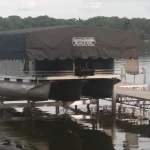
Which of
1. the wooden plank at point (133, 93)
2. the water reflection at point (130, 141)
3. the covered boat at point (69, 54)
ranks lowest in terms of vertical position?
the water reflection at point (130, 141)

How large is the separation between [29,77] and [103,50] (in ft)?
9.93

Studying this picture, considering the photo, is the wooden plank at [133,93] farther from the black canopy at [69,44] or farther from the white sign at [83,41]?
the white sign at [83,41]

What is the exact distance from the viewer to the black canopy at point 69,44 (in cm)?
1795

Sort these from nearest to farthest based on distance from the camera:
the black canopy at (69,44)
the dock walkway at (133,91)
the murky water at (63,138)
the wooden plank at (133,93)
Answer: the murky water at (63,138) < the black canopy at (69,44) < the wooden plank at (133,93) < the dock walkway at (133,91)

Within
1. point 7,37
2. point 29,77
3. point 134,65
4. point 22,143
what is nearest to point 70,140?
point 22,143

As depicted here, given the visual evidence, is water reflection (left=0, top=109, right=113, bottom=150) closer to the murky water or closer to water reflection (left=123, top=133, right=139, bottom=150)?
the murky water

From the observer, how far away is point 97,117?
68.9 feet

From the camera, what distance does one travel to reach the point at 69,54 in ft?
59.7

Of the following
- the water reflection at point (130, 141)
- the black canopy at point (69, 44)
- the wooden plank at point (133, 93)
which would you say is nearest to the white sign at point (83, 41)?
the black canopy at point (69, 44)

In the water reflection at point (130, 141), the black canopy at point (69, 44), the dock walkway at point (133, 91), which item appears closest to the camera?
the water reflection at point (130, 141)

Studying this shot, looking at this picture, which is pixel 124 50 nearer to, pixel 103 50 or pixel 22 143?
pixel 103 50

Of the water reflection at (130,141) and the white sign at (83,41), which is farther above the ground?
the white sign at (83,41)

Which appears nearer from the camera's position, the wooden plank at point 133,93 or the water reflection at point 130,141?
the water reflection at point 130,141

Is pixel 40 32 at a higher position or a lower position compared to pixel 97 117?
higher
